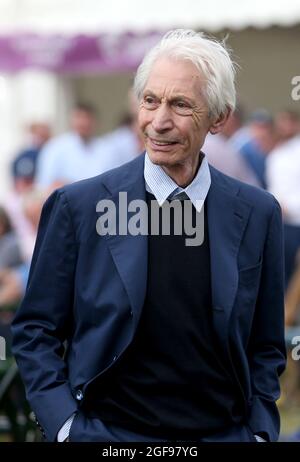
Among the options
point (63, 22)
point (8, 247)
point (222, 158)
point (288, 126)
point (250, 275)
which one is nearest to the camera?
point (250, 275)

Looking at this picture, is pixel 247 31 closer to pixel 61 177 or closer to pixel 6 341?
pixel 61 177

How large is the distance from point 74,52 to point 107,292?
11542mm

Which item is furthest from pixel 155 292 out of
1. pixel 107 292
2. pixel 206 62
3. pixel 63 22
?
pixel 63 22

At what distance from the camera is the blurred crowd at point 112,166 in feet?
27.6

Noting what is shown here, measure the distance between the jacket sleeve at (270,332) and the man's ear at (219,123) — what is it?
0.29 metres

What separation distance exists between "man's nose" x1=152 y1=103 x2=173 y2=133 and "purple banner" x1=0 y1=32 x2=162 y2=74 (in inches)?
411

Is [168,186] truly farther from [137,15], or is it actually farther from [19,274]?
[137,15]

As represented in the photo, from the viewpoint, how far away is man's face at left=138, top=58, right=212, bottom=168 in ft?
11.6

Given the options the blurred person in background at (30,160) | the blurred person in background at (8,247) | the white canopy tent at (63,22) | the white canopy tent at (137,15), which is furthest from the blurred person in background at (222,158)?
the white canopy tent at (63,22)

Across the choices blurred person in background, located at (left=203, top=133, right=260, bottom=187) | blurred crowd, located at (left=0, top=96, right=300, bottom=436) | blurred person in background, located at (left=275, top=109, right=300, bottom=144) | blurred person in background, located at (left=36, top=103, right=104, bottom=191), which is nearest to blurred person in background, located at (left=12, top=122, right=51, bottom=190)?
blurred crowd, located at (left=0, top=96, right=300, bottom=436)

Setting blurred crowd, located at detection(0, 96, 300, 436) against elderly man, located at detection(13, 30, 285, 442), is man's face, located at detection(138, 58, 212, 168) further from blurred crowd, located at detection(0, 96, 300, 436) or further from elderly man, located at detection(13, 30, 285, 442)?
blurred crowd, located at detection(0, 96, 300, 436)

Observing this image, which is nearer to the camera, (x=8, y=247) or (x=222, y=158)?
(x=222, y=158)

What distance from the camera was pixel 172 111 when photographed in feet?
11.6

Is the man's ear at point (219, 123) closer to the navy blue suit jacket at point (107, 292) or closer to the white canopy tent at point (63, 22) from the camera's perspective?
the navy blue suit jacket at point (107, 292)
